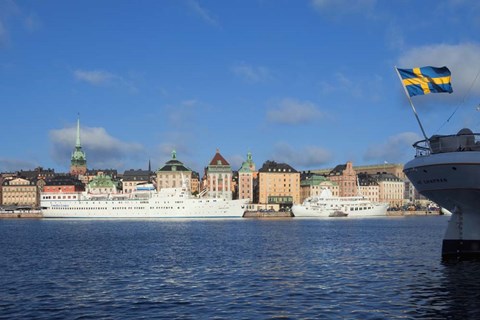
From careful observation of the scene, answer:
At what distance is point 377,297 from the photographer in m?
29.6

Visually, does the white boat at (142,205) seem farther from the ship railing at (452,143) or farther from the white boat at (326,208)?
the ship railing at (452,143)

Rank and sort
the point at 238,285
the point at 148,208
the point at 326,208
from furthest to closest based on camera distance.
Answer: the point at 326,208 → the point at 148,208 → the point at 238,285

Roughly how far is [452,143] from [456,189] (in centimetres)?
341

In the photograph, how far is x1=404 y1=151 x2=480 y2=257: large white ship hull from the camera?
39750 millimetres

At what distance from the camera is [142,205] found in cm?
17738

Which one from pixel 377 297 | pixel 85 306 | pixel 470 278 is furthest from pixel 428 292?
pixel 85 306

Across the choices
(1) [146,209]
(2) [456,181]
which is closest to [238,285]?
(2) [456,181]

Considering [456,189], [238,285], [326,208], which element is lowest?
[238,285]

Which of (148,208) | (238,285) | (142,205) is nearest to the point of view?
(238,285)

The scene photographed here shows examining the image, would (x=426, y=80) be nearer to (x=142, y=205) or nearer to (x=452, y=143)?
(x=452, y=143)

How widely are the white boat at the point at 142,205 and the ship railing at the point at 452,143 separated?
132639 millimetres

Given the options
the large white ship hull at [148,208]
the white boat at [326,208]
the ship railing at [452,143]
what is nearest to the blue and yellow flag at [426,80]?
the ship railing at [452,143]

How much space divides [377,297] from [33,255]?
3381 cm

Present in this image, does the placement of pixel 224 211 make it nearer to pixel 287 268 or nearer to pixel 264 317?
pixel 287 268
